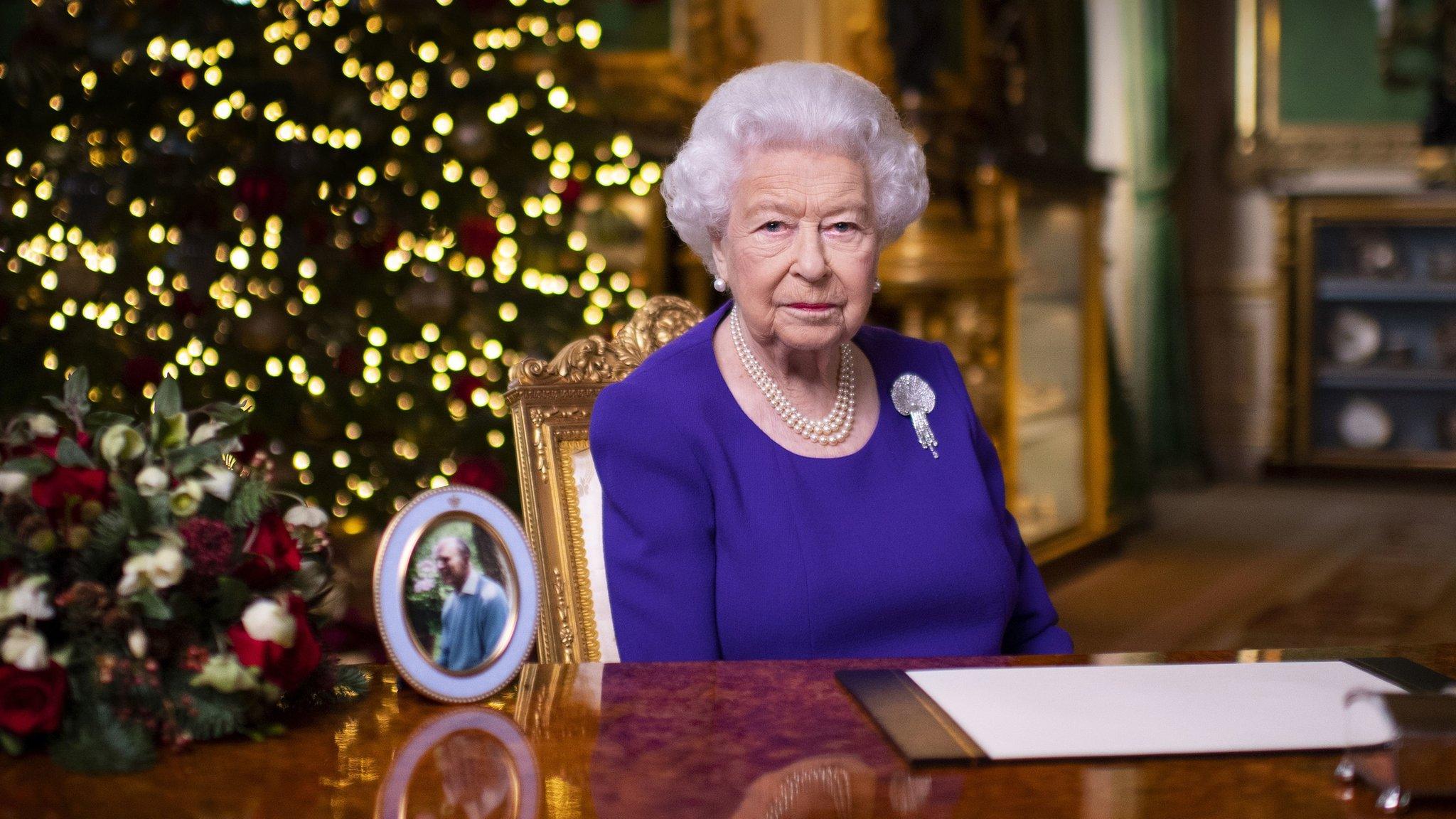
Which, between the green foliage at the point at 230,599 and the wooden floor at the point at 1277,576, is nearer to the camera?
the green foliage at the point at 230,599

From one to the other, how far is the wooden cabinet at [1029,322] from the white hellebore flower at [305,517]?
11.2ft

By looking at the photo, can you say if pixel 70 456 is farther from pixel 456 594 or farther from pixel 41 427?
pixel 456 594

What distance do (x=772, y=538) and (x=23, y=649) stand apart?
2.76 feet

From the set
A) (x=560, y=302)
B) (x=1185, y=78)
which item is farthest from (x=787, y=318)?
(x=1185, y=78)

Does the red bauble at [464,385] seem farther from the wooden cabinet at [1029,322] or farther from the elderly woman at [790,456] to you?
the wooden cabinet at [1029,322]

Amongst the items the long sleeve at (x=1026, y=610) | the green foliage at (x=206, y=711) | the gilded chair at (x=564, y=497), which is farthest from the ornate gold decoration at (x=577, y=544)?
the green foliage at (x=206, y=711)

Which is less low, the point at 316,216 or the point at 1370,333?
the point at 316,216

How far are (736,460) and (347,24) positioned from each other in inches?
68.2

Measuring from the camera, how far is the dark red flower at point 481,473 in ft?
9.11

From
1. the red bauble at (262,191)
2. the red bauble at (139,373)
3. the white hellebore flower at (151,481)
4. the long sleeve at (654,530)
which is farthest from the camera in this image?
the red bauble at (262,191)

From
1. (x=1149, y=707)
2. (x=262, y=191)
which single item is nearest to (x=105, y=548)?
(x=1149, y=707)

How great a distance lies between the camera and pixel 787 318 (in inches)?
66.0

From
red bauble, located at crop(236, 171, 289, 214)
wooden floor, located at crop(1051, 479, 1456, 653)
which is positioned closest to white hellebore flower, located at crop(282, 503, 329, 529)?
red bauble, located at crop(236, 171, 289, 214)

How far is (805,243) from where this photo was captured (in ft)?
5.38
